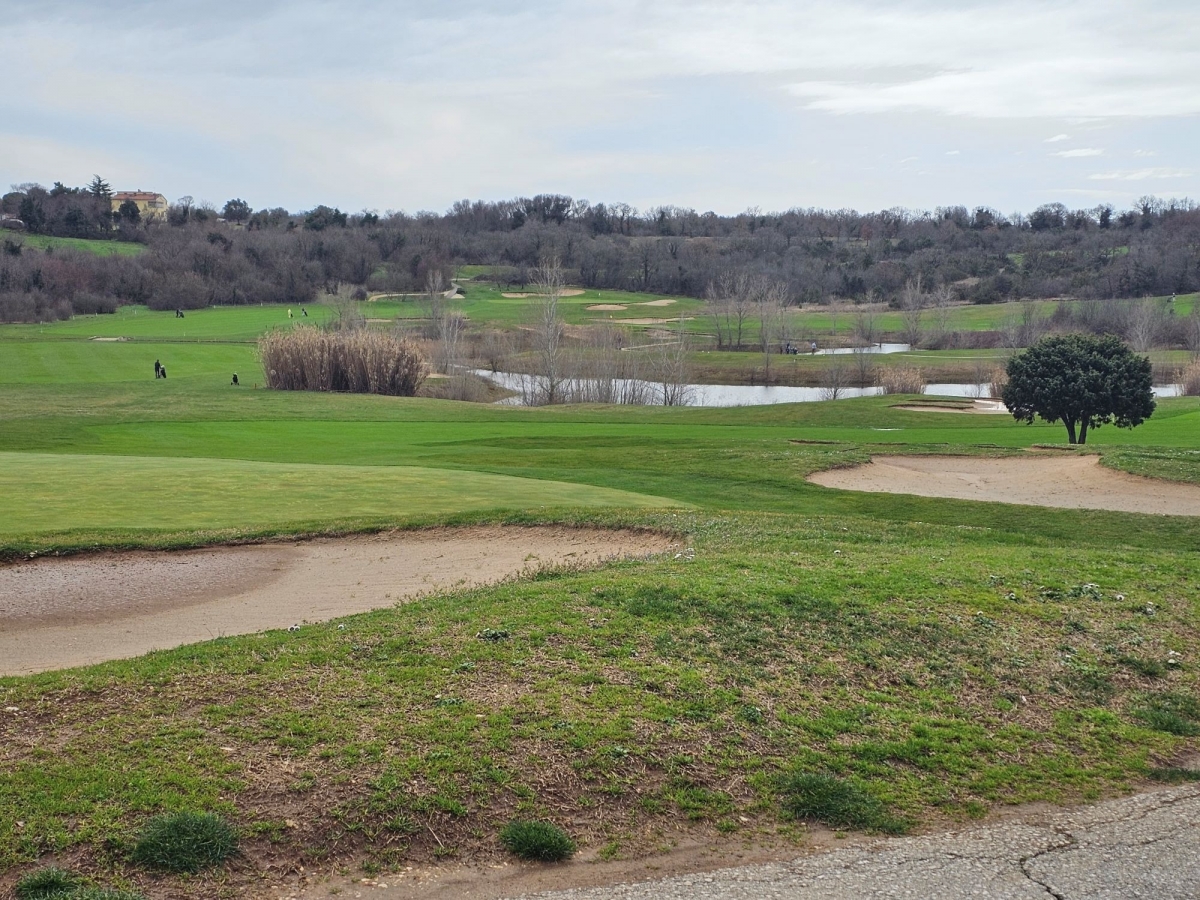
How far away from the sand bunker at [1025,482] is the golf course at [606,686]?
7.20ft

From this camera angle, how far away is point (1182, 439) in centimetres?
3428

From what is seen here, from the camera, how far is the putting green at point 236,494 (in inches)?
679

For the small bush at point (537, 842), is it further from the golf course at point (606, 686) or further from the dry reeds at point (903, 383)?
the dry reeds at point (903, 383)

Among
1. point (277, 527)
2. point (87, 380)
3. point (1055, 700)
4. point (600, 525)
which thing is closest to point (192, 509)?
point (277, 527)

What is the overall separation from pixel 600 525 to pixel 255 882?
36.0 feet

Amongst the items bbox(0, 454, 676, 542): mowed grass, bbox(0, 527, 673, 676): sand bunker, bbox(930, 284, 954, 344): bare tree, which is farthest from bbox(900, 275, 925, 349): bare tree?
bbox(0, 527, 673, 676): sand bunker

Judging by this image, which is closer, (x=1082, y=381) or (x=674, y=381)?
(x=1082, y=381)

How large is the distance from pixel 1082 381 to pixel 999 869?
2777 centimetres

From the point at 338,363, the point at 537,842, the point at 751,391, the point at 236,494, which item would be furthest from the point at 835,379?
the point at 537,842

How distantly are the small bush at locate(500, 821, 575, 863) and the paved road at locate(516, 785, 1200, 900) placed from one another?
1.35ft

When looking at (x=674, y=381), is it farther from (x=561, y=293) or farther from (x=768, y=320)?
(x=561, y=293)

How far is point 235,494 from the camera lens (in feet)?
64.1

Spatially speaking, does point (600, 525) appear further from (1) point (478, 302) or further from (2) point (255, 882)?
(1) point (478, 302)

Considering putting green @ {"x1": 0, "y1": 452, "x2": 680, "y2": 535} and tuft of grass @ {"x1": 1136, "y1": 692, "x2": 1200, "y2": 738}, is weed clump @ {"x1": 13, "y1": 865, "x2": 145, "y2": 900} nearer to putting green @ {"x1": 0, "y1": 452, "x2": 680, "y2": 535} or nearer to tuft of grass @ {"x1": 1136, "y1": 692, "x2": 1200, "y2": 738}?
tuft of grass @ {"x1": 1136, "y1": 692, "x2": 1200, "y2": 738}
